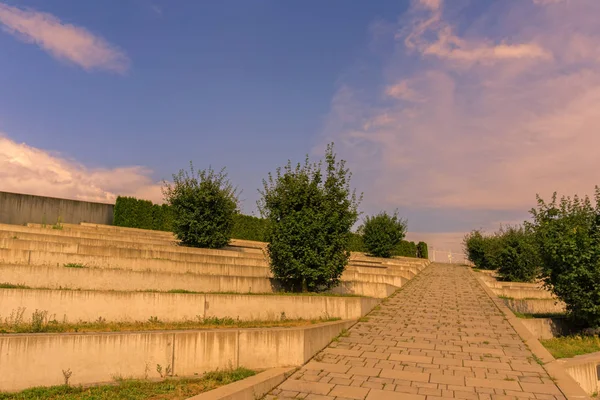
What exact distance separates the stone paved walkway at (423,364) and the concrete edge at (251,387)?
0.35ft

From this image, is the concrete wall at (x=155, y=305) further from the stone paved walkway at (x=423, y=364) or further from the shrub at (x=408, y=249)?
the shrub at (x=408, y=249)

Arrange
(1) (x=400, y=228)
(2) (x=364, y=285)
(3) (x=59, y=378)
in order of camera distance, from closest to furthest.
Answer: (3) (x=59, y=378), (2) (x=364, y=285), (1) (x=400, y=228)

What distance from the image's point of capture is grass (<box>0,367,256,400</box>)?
4586 millimetres

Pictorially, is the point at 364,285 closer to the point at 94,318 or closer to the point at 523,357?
the point at 523,357

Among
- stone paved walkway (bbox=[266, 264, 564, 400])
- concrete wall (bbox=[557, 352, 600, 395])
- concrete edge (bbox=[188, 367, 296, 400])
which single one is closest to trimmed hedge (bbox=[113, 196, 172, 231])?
stone paved walkway (bbox=[266, 264, 564, 400])

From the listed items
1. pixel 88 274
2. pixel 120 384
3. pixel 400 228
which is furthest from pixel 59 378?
pixel 400 228

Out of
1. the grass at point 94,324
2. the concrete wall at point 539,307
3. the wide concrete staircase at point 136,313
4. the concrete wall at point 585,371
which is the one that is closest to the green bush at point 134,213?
the wide concrete staircase at point 136,313

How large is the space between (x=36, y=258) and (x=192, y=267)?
356 centimetres

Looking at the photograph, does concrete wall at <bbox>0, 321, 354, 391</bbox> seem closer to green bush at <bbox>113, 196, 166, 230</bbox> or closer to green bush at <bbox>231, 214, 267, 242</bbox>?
green bush at <bbox>113, 196, 166, 230</bbox>

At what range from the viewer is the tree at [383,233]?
95.0 feet

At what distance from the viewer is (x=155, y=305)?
7.51 m

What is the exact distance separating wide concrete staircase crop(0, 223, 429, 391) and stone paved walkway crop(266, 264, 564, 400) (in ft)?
1.65

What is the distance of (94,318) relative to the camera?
23.2ft

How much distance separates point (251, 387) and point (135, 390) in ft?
4.47
